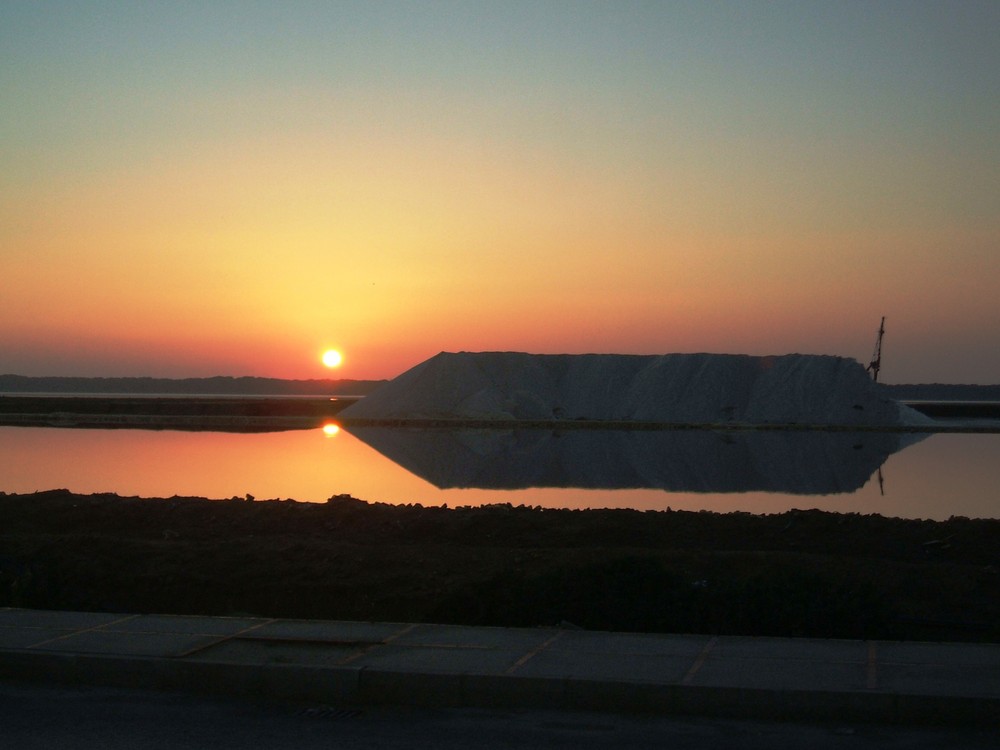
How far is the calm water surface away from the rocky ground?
4810 millimetres

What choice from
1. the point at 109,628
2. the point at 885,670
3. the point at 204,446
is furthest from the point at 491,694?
the point at 204,446

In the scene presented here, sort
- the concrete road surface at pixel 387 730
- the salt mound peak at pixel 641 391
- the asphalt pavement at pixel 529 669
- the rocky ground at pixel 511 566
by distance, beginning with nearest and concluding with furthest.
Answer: the concrete road surface at pixel 387 730 < the asphalt pavement at pixel 529 669 < the rocky ground at pixel 511 566 < the salt mound peak at pixel 641 391

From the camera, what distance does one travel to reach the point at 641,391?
74.7 m

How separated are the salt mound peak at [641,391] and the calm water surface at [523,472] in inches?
1083

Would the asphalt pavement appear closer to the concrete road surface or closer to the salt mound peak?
the concrete road surface

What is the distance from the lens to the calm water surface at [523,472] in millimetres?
17969

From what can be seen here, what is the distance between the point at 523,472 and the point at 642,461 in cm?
539

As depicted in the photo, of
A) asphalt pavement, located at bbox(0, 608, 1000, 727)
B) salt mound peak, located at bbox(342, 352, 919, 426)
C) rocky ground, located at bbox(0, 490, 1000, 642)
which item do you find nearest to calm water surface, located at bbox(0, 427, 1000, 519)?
rocky ground, located at bbox(0, 490, 1000, 642)

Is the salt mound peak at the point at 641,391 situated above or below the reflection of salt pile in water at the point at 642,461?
above

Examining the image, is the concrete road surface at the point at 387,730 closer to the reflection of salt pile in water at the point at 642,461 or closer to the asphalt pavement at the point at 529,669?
the asphalt pavement at the point at 529,669

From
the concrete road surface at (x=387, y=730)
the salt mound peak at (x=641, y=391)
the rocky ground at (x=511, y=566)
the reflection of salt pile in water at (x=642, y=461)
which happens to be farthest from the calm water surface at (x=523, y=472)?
the salt mound peak at (x=641, y=391)

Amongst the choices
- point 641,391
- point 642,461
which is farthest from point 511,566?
point 641,391

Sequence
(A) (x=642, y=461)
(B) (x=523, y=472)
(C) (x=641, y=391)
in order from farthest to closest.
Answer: (C) (x=641, y=391) → (A) (x=642, y=461) → (B) (x=523, y=472)

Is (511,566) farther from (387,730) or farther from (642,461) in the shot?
(642,461)
